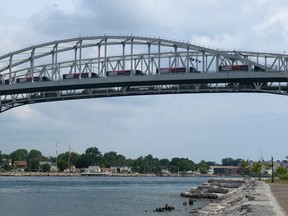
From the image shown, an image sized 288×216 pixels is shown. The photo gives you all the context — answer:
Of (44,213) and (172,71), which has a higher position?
(172,71)

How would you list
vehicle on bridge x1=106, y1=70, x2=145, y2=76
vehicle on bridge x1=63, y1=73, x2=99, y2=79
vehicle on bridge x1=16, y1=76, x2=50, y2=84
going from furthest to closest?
1. vehicle on bridge x1=16, y1=76, x2=50, y2=84
2. vehicle on bridge x1=63, y1=73, x2=99, y2=79
3. vehicle on bridge x1=106, y1=70, x2=145, y2=76

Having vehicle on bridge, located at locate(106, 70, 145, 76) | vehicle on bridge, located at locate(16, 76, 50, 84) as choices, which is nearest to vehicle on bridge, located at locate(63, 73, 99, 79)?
vehicle on bridge, located at locate(106, 70, 145, 76)

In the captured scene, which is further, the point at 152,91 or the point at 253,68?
the point at 152,91

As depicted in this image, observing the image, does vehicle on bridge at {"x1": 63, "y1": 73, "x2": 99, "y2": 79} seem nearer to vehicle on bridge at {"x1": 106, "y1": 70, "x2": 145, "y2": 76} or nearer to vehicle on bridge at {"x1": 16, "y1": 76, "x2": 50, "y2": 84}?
vehicle on bridge at {"x1": 106, "y1": 70, "x2": 145, "y2": 76}

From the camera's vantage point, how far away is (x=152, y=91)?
187ft

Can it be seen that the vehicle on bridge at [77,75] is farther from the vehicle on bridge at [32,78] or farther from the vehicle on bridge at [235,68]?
the vehicle on bridge at [235,68]

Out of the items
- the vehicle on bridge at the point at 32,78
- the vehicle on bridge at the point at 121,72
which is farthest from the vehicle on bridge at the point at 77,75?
the vehicle on bridge at the point at 32,78

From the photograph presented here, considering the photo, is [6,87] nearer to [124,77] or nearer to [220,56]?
[124,77]

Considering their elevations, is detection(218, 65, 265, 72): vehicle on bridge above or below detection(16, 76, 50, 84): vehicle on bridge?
below

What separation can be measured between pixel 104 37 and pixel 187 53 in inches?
338

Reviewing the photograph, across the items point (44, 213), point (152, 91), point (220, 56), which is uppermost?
point (220, 56)

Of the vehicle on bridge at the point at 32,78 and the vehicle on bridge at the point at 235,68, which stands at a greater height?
the vehicle on bridge at the point at 32,78

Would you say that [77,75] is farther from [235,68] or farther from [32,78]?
[235,68]

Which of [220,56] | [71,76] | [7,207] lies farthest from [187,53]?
[7,207]
